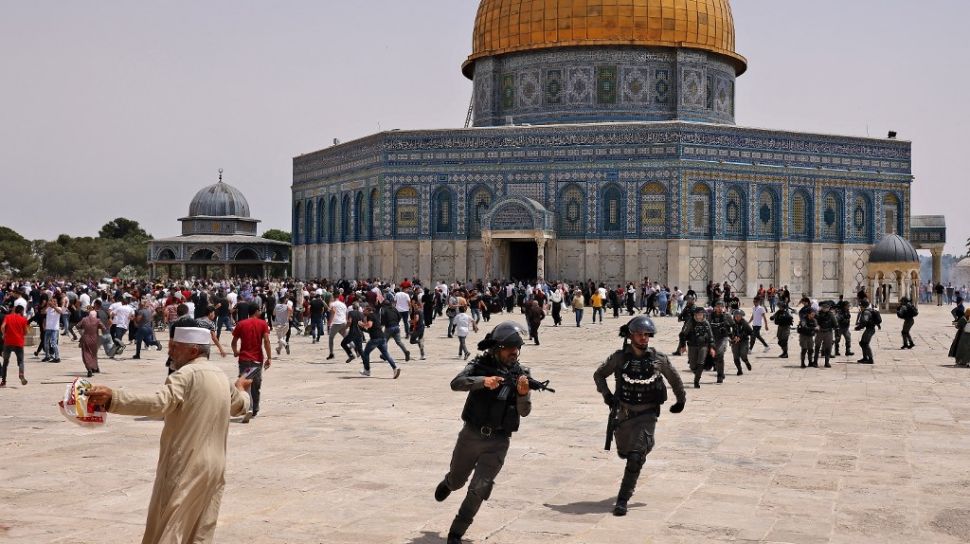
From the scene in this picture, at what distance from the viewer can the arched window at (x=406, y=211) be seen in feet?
154

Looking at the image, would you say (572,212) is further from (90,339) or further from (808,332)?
(90,339)

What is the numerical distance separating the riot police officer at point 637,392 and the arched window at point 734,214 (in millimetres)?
37295

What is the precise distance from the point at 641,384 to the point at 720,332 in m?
9.39

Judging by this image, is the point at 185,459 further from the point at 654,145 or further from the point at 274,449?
the point at 654,145

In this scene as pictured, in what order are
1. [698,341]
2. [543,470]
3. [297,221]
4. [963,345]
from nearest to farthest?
[543,470], [698,341], [963,345], [297,221]

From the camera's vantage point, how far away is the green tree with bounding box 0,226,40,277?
76.1 meters

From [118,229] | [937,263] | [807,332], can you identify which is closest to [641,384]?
[807,332]

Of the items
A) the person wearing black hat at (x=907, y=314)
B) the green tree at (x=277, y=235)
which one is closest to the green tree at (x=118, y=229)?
the green tree at (x=277, y=235)

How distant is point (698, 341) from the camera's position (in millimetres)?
16281

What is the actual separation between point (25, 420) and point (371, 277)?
3504 centimetres

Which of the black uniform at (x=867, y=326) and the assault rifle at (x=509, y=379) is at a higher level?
the assault rifle at (x=509, y=379)

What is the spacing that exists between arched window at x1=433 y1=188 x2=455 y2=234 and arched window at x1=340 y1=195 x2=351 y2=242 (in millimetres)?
5293

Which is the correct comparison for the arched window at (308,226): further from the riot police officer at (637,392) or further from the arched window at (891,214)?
the riot police officer at (637,392)

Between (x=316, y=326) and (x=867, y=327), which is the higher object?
(x=867, y=327)
